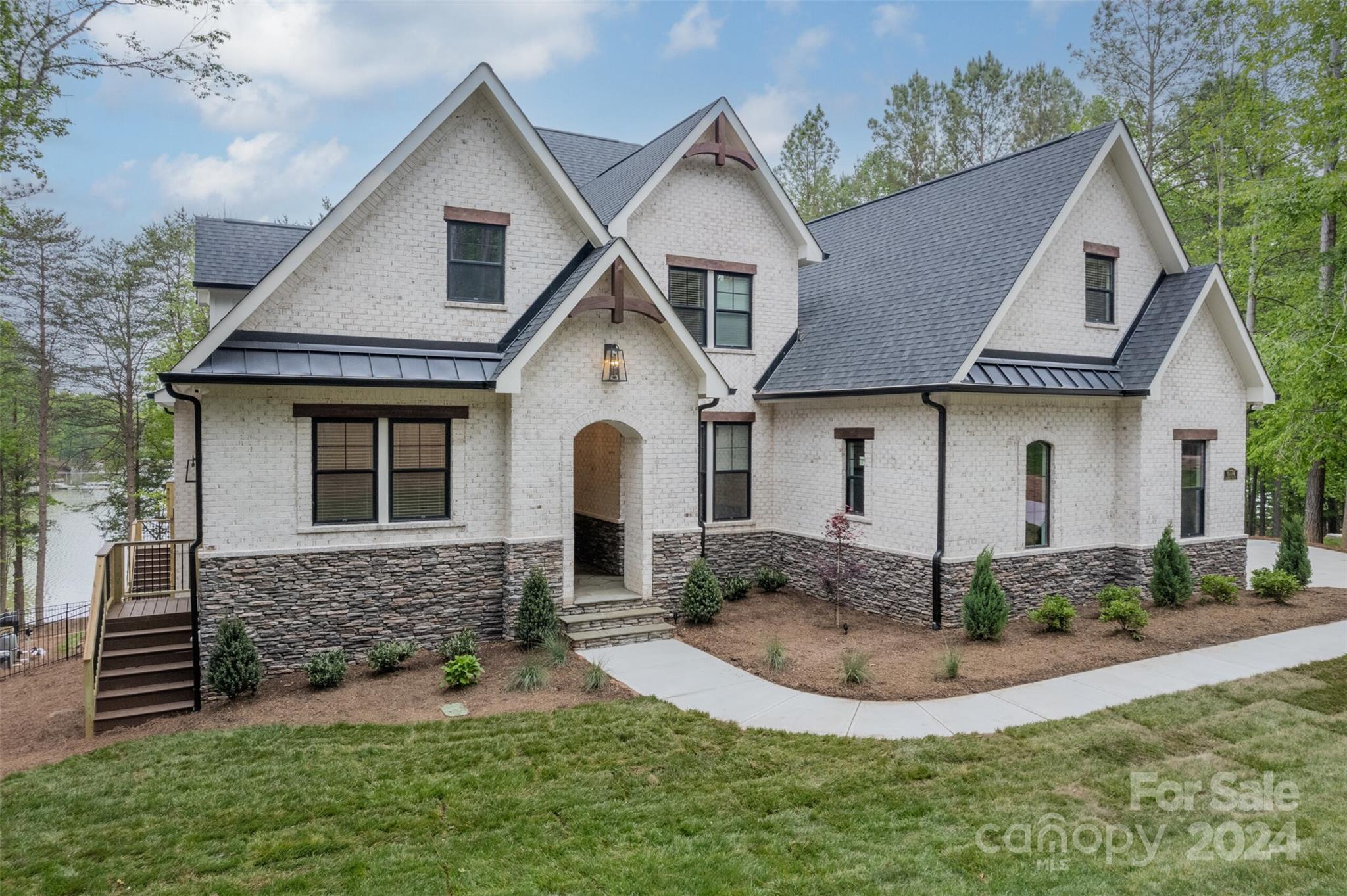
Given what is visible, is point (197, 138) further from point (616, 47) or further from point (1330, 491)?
point (1330, 491)

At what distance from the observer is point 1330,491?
2723 cm

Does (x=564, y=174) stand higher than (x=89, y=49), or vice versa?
(x=89, y=49)

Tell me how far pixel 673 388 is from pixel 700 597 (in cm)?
346

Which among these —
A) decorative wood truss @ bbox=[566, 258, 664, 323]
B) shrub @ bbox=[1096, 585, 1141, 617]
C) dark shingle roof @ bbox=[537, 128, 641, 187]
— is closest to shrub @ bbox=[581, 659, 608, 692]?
decorative wood truss @ bbox=[566, 258, 664, 323]

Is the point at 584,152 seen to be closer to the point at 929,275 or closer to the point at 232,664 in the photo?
the point at 929,275

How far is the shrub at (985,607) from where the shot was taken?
1095cm

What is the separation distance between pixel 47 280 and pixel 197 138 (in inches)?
372

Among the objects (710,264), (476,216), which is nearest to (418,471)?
(476,216)

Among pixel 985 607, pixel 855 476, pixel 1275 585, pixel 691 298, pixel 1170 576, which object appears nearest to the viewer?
pixel 985 607

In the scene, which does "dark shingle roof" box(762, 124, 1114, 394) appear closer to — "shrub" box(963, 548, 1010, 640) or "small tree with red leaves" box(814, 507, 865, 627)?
"small tree with red leaves" box(814, 507, 865, 627)

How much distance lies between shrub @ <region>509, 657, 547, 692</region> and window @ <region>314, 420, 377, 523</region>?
10.9 ft

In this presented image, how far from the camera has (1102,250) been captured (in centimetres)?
1373

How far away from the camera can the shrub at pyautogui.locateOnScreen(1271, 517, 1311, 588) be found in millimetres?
14375

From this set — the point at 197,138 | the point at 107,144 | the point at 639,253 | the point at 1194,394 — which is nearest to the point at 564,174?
the point at 639,253
